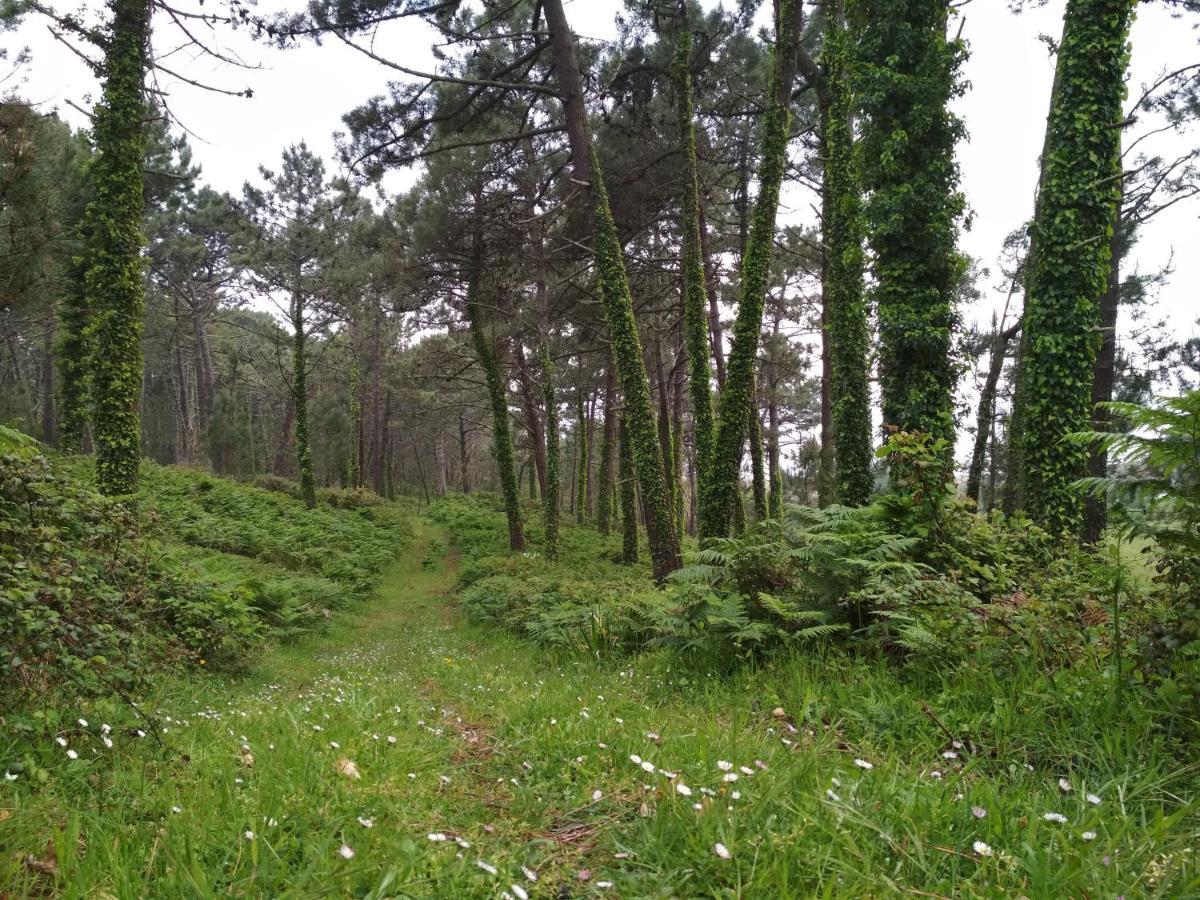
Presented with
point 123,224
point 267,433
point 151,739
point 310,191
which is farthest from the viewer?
point 267,433

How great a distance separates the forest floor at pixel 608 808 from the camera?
1956 mm

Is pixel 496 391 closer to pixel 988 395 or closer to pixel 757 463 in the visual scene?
pixel 757 463

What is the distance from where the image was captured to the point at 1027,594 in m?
4.70

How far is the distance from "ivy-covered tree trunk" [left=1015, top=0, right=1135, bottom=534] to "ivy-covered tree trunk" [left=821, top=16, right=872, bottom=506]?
249 centimetres

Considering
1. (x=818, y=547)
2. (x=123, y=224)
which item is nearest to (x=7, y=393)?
(x=123, y=224)

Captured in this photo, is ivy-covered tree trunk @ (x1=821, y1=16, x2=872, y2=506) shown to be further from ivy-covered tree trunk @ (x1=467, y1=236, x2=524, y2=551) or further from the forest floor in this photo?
ivy-covered tree trunk @ (x1=467, y1=236, x2=524, y2=551)

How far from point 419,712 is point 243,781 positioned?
6.53 ft

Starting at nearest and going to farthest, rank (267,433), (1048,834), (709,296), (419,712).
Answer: (1048,834) → (419,712) → (709,296) → (267,433)

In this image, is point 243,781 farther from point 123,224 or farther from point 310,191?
point 310,191

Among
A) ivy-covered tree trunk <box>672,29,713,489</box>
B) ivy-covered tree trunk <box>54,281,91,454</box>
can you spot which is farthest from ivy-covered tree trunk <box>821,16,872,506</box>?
ivy-covered tree trunk <box>54,281,91,454</box>

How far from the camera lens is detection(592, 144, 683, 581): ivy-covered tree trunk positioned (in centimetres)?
1119

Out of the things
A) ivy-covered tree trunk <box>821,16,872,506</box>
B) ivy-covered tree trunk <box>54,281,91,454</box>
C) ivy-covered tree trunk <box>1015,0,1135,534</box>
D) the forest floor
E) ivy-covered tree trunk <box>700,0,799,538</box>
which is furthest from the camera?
ivy-covered tree trunk <box>54,281,91,454</box>

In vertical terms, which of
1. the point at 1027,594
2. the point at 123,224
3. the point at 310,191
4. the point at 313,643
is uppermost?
the point at 310,191

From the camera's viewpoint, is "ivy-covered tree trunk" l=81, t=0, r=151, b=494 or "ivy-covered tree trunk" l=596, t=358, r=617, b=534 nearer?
"ivy-covered tree trunk" l=81, t=0, r=151, b=494
